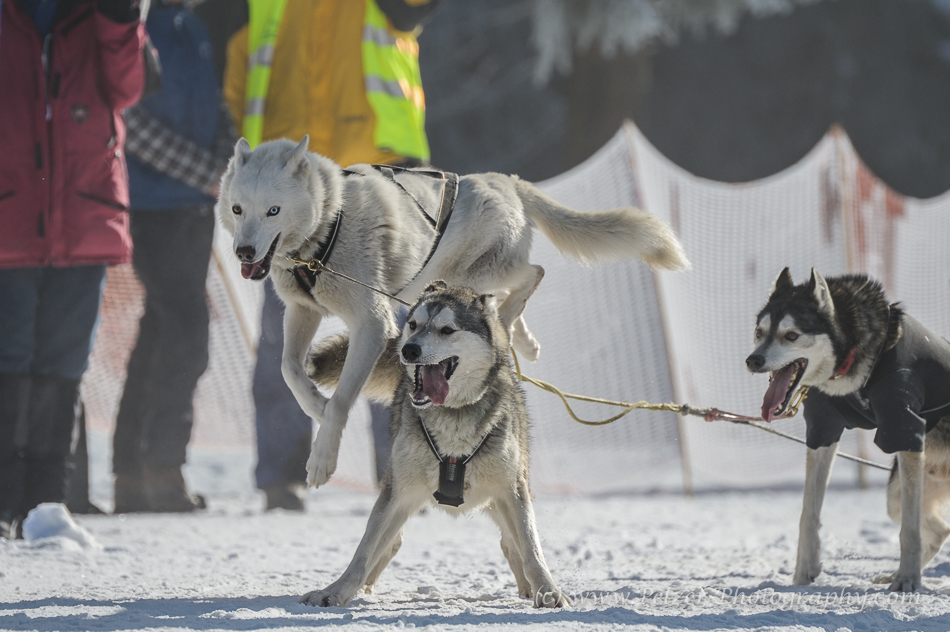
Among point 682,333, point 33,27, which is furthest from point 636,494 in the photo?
point 33,27

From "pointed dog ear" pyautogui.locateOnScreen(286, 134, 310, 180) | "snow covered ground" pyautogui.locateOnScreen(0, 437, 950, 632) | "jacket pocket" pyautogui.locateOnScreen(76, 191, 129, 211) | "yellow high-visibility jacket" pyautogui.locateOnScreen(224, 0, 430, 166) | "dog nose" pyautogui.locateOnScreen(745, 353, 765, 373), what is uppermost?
"yellow high-visibility jacket" pyautogui.locateOnScreen(224, 0, 430, 166)

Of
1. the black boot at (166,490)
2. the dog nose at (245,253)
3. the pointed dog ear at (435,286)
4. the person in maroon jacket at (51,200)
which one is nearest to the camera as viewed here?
the dog nose at (245,253)

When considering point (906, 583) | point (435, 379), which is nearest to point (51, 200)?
point (435, 379)

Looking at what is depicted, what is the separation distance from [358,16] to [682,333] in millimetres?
3921

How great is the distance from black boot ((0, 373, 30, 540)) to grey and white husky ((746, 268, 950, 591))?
306 centimetres

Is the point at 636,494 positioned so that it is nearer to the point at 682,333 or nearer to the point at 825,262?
the point at 682,333

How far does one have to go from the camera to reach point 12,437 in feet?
15.2

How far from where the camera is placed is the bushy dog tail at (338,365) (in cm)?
357

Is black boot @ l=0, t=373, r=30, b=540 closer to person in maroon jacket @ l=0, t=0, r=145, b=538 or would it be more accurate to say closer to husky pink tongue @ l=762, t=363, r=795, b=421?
person in maroon jacket @ l=0, t=0, r=145, b=538

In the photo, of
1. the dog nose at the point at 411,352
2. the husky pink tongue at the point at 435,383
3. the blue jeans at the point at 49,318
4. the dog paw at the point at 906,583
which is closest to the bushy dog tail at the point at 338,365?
the husky pink tongue at the point at 435,383

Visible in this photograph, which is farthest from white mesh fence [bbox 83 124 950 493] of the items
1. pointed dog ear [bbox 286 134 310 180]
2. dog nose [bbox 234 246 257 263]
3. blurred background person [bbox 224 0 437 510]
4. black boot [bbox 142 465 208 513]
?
dog nose [bbox 234 246 257 263]

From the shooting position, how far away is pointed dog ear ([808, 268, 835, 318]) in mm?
3686

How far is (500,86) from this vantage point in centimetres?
1964

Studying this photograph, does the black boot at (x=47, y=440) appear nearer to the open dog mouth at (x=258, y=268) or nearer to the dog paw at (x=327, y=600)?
the dog paw at (x=327, y=600)
